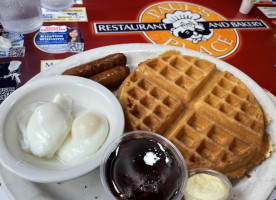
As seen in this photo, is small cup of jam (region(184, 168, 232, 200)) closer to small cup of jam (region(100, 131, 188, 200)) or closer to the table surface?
small cup of jam (region(100, 131, 188, 200))

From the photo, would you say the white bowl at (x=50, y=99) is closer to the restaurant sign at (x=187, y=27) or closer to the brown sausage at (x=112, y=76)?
the brown sausage at (x=112, y=76)

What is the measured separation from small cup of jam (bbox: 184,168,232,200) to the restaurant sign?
4.56ft

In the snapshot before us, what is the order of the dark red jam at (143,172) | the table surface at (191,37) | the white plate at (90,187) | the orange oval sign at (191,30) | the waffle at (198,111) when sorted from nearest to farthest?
the dark red jam at (143,172) < the white plate at (90,187) < the waffle at (198,111) < the table surface at (191,37) < the orange oval sign at (191,30)

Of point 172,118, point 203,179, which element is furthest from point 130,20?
point 203,179

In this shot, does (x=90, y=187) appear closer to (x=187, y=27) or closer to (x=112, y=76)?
(x=112, y=76)

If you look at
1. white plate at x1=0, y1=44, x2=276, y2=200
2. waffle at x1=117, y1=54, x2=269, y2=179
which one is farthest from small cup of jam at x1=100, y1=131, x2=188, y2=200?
white plate at x1=0, y1=44, x2=276, y2=200

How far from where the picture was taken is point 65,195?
1.51 metres

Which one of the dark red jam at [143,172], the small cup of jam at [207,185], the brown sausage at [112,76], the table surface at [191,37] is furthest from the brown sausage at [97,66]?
the small cup of jam at [207,185]

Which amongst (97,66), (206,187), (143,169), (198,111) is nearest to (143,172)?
(143,169)

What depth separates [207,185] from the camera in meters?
1.44

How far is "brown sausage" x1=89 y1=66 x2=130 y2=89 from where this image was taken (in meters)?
1.90

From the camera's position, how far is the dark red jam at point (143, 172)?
4.32 ft

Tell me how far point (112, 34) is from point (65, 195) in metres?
1.64

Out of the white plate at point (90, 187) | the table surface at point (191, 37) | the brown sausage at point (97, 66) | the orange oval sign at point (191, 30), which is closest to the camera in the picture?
the white plate at point (90, 187)
